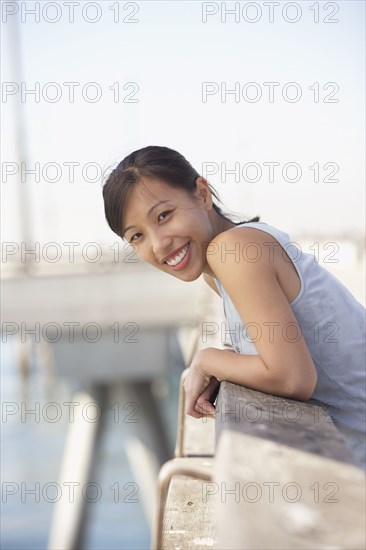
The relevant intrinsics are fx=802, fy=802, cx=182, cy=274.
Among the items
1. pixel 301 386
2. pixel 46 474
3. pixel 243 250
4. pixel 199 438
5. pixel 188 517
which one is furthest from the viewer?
pixel 46 474

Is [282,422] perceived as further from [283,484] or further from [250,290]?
[250,290]

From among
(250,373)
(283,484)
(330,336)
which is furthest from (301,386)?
(283,484)

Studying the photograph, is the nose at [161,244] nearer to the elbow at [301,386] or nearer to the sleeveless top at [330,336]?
the sleeveless top at [330,336]

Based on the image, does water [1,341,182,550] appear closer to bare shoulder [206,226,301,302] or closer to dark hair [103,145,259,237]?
dark hair [103,145,259,237]

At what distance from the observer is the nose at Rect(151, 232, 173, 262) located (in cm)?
171

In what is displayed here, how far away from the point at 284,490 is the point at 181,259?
966 mm

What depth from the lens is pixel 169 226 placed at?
1719 millimetres

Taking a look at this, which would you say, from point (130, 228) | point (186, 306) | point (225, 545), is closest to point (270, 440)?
point (225, 545)

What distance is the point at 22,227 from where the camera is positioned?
11.7 meters

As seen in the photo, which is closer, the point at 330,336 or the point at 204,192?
the point at 330,336

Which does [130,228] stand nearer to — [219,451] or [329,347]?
[329,347]

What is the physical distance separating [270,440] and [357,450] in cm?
65

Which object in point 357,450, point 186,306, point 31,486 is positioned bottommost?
point 31,486

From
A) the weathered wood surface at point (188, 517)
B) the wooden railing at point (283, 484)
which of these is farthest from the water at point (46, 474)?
the wooden railing at point (283, 484)
